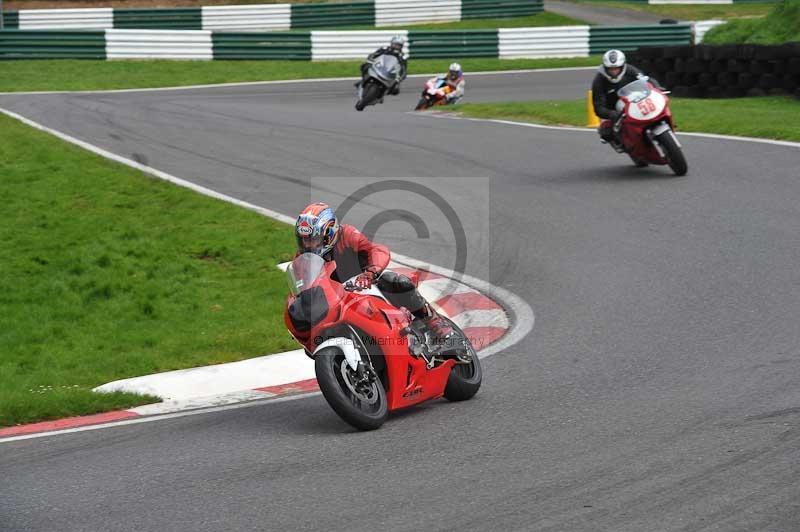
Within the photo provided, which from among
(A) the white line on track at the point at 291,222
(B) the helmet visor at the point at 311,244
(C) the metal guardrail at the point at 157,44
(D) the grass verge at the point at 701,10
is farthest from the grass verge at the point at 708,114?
(D) the grass verge at the point at 701,10

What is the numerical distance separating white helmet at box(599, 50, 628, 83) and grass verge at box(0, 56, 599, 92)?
15.3m

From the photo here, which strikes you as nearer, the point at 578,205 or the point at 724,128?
the point at 578,205

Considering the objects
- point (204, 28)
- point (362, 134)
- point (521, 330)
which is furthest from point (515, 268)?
point (204, 28)

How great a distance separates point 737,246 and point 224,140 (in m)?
10.4

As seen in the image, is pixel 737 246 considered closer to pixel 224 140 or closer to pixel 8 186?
pixel 8 186

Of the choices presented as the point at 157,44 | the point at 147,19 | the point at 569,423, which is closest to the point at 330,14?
the point at 147,19

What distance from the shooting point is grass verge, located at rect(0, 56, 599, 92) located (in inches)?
1080

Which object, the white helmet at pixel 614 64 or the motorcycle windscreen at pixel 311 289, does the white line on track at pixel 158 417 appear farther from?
the white helmet at pixel 614 64

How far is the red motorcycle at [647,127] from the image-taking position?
14.1m

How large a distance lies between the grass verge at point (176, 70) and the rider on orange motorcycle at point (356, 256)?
68.3 feet

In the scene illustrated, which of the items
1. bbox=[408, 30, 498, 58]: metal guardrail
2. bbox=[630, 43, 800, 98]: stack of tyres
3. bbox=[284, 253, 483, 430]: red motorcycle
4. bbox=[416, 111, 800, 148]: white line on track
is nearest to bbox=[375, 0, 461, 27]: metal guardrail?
bbox=[408, 30, 498, 58]: metal guardrail

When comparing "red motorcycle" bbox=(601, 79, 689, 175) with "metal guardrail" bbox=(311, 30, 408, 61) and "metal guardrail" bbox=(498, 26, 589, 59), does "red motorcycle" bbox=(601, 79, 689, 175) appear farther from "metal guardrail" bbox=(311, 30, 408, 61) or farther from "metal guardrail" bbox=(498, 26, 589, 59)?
"metal guardrail" bbox=(498, 26, 589, 59)

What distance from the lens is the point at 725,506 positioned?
4887mm

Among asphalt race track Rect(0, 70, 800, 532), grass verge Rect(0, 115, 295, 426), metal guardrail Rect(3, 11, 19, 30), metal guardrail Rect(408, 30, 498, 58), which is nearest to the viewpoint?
asphalt race track Rect(0, 70, 800, 532)
